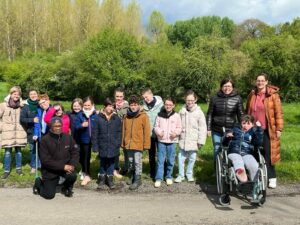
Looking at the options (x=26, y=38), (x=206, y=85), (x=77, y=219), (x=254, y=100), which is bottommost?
(x=77, y=219)

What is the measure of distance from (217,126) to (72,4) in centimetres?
5581

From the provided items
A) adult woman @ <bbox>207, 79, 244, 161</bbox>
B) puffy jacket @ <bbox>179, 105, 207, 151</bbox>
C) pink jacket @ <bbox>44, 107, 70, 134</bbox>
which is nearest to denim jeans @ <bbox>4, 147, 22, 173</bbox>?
pink jacket @ <bbox>44, 107, 70, 134</bbox>

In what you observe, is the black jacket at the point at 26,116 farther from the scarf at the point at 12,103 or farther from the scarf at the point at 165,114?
the scarf at the point at 165,114

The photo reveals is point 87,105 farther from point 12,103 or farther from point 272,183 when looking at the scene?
point 272,183

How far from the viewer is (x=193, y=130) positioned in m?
7.04

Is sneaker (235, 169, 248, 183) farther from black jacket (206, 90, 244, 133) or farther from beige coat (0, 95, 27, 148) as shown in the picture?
beige coat (0, 95, 27, 148)

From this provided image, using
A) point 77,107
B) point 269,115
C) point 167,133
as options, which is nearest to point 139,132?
point 167,133

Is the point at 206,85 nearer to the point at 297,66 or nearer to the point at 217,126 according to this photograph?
the point at 297,66

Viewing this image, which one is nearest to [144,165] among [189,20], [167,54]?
[167,54]

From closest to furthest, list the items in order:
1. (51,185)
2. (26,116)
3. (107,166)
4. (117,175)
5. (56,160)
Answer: (51,185)
(56,160)
(107,166)
(26,116)
(117,175)

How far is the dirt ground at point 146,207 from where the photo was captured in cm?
511

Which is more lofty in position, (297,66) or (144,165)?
(297,66)

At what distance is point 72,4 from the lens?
2315 inches

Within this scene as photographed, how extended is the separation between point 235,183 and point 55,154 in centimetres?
284
